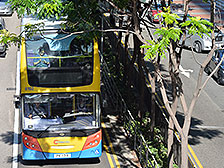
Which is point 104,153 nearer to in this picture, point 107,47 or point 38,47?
point 38,47

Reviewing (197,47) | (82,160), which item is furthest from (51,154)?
(197,47)

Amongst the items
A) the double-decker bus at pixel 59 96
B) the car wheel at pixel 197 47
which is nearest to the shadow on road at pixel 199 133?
the double-decker bus at pixel 59 96

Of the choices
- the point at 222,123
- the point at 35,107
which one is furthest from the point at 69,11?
the point at 222,123

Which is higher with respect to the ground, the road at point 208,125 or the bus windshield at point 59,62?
the bus windshield at point 59,62

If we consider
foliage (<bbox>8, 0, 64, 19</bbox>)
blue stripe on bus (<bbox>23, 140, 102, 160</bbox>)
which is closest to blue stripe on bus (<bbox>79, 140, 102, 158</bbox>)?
blue stripe on bus (<bbox>23, 140, 102, 160</bbox>)

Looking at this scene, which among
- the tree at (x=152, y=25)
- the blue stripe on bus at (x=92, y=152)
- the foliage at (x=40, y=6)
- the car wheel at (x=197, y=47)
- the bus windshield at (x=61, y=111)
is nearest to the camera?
the tree at (x=152, y=25)

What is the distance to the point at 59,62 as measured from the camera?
47.3 ft

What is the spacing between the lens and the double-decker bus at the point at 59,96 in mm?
14266

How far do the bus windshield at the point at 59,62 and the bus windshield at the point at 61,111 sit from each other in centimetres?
48

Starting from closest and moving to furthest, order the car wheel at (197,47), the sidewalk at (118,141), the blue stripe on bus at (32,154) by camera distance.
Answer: the blue stripe on bus at (32,154)
the sidewalk at (118,141)
the car wheel at (197,47)

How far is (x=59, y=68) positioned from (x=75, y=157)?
3020mm

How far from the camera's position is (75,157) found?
48.8ft

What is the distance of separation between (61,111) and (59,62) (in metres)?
1.61

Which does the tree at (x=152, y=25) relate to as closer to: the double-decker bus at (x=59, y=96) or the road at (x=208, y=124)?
the double-decker bus at (x=59, y=96)
